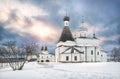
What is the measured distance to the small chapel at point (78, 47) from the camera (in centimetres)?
1368

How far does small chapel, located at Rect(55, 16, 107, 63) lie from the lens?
13.7 meters

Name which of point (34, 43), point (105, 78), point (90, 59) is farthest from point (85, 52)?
point (105, 78)

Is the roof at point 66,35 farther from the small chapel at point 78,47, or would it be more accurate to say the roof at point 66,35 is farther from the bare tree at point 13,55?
the bare tree at point 13,55

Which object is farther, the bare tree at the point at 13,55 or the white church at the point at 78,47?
the white church at the point at 78,47

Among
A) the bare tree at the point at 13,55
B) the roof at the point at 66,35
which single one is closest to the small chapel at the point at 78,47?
the roof at the point at 66,35

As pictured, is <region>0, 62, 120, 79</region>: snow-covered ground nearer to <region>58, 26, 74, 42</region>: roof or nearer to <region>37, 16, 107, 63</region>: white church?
<region>37, 16, 107, 63</region>: white church

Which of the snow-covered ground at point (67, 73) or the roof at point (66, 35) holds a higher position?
the roof at point (66, 35)

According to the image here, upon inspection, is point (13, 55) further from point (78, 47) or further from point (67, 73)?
point (78, 47)

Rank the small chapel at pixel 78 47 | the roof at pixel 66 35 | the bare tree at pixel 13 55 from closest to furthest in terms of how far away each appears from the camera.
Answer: the bare tree at pixel 13 55, the small chapel at pixel 78 47, the roof at pixel 66 35

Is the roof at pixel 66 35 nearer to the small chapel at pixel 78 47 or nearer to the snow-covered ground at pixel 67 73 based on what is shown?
the small chapel at pixel 78 47

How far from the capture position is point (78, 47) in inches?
570

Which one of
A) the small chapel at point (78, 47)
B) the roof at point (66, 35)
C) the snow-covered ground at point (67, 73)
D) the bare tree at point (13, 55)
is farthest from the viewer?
the roof at point (66, 35)

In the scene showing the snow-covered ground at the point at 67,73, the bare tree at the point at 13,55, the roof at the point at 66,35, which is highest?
the roof at the point at 66,35

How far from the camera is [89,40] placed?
15.0 m
